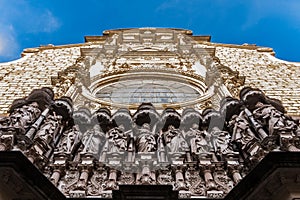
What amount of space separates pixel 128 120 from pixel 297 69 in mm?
10875

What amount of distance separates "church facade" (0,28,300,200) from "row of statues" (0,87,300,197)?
0.03 meters

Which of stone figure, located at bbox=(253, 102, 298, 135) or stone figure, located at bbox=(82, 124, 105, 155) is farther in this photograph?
stone figure, located at bbox=(82, 124, 105, 155)

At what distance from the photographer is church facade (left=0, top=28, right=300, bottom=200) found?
717 cm

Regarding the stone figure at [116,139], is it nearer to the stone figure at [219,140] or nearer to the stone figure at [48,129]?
the stone figure at [48,129]

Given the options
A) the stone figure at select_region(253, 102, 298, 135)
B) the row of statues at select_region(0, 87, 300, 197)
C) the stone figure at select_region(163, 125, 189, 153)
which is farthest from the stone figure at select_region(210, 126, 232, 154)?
the stone figure at select_region(253, 102, 298, 135)

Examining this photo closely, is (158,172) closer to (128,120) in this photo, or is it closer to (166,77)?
(128,120)

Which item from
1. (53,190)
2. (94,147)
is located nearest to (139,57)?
(94,147)

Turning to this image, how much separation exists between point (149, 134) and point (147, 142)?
532mm

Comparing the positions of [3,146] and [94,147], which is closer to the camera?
[3,146]

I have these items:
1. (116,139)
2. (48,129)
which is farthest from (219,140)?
(48,129)

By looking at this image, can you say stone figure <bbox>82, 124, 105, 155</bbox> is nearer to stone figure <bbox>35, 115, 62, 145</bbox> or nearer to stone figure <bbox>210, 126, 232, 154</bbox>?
stone figure <bbox>35, 115, 62, 145</bbox>

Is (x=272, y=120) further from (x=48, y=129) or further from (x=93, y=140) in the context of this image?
(x=48, y=129)

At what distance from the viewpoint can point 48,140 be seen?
9961mm

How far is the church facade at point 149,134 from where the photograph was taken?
23.5 feet
